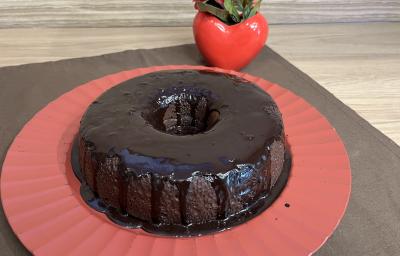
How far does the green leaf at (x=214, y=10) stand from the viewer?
48.9 inches

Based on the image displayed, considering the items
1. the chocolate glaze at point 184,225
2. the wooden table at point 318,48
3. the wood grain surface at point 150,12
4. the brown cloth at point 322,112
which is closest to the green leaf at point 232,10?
the brown cloth at point 322,112

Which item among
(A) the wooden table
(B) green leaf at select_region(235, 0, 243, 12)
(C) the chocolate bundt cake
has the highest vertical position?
(B) green leaf at select_region(235, 0, 243, 12)

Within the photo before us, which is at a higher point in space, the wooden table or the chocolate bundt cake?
the chocolate bundt cake

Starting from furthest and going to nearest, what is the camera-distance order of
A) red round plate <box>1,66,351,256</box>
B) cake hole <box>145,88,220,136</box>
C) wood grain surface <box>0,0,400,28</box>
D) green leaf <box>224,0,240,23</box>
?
1. wood grain surface <box>0,0,400,28</box>
2. green leaf <box>224,0,240,23</box>
3. cake hole <box>145,88,220,136</box>
4. red round plate <box>1,66,351,256</box>

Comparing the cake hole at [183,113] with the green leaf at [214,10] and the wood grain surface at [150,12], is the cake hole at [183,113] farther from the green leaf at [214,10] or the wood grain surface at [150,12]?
the wood grain surface at [150,12]

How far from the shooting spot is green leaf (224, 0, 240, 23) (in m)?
1.21

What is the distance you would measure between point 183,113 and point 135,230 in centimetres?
35

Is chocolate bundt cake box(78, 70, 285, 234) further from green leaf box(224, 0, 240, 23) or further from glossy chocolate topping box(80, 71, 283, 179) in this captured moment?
green leaf box(224, 0, 240, 23)

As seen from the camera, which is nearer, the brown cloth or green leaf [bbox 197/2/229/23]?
the brown cloth

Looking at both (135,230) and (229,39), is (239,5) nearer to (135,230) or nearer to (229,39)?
(229,39)

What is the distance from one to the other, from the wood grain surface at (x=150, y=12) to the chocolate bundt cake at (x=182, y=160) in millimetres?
708

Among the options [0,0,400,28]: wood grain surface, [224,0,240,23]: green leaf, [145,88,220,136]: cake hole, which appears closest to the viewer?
[145,88,220,136]: cake hole

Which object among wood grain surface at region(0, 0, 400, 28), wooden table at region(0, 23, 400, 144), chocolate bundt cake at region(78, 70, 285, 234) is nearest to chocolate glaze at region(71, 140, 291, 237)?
chocolate bundt cake at region(78, 70, 285, 234)

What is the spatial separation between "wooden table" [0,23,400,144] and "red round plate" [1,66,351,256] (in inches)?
12.7
